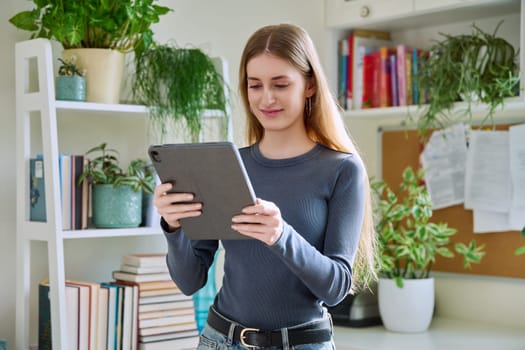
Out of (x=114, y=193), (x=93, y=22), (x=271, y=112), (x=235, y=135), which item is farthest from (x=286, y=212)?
(x=235, y=135)

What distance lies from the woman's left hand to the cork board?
1.75m

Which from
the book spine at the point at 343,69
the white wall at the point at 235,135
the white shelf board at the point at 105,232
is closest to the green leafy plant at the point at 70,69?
the white wall at the point at 235,135

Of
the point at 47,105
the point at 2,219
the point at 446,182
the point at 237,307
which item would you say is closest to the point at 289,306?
the point at 237,307

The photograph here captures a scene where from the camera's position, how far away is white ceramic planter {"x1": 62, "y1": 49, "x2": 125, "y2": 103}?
2119mm

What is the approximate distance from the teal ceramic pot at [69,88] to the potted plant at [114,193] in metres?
0.16

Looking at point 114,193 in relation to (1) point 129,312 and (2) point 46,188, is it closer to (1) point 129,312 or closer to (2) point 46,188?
(2) point 46,188

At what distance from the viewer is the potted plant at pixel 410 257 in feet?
8.66

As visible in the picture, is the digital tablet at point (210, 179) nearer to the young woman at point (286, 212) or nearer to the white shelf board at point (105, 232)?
the young woman at point (286, 212)

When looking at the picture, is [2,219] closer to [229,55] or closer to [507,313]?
[229,55]

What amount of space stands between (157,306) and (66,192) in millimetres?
417

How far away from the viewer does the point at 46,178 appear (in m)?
2.01

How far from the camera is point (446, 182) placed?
288 centimetres

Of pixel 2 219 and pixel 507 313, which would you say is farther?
pixel 507 313

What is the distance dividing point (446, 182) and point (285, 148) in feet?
5.16
